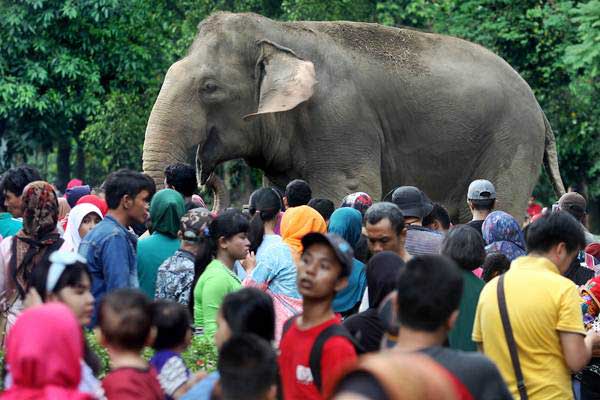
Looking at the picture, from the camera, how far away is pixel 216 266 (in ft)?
23.3

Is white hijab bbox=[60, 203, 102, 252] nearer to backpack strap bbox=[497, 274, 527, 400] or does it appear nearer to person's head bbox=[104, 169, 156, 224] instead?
person's head bbox=[104, 169, 156, 224]

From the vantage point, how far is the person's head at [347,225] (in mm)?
8234

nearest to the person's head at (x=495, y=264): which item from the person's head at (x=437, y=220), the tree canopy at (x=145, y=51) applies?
the person's head at (x=437, y=220)

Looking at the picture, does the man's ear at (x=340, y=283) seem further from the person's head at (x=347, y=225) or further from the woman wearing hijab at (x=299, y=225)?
the person's head at (x=347, y=225)

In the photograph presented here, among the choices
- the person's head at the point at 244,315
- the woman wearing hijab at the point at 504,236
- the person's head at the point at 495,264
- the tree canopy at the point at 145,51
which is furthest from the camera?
the tree canopy at the point at 145,51

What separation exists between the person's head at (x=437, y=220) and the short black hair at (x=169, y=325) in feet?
11.4

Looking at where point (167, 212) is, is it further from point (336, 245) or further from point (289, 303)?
point (336, 245)

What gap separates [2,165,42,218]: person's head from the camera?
8.17 meters

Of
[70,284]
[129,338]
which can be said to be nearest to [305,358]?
[129,338]

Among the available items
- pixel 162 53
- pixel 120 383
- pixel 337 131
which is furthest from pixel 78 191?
pixel 162 53

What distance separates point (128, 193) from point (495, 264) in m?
2.10

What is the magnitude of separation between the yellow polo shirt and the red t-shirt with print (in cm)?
100

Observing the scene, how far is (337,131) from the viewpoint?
42.7 feet

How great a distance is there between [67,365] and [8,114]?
1774 cm
